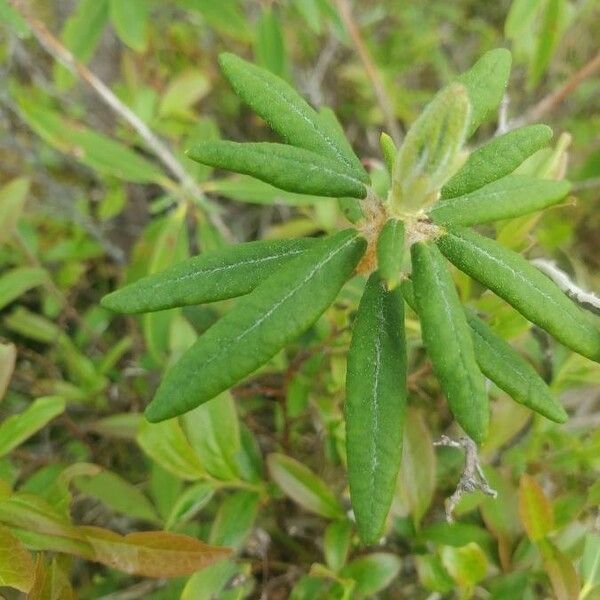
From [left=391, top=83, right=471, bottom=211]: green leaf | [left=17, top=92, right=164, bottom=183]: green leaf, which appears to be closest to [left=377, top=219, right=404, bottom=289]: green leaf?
[left=391, top=83, right=471, bottom=211]: green leaf

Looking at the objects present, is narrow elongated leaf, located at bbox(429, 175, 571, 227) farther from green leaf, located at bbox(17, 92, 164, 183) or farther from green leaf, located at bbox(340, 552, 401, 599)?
green leaf, located at bbox(17, 92, 164, 183)

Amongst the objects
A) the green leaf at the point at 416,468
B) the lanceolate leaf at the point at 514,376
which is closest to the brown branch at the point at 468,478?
the lanceolate leaf at the point at 514,376

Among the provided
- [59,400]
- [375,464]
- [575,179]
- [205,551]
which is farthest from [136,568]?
[575,179]

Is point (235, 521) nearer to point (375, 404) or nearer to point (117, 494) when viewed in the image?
point (117, 494)

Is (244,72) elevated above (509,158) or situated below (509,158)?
above

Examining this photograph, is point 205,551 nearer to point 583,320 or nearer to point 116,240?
point 583,320

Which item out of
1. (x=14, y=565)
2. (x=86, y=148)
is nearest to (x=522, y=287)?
(x=14, y=565)
